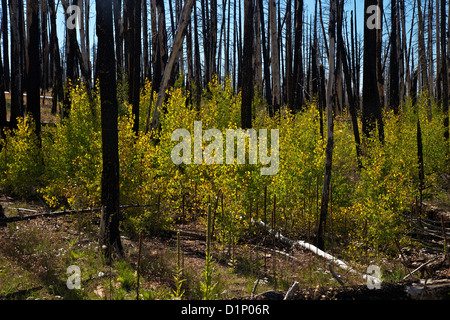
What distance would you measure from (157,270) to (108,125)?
1986 millimetres

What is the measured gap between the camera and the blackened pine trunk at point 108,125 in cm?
445

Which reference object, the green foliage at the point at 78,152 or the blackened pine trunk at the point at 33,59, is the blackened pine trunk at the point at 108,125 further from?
the blackened pine trunk at the point at 33,59

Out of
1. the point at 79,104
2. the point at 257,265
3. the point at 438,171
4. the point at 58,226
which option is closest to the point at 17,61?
the point at 79,104

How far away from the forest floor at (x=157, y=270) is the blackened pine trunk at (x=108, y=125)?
375 mm

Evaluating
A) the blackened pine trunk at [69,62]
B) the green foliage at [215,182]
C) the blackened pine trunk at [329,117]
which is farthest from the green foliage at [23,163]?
the blackened pine trunk at [329,117]

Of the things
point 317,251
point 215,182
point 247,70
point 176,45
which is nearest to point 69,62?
point 176,45

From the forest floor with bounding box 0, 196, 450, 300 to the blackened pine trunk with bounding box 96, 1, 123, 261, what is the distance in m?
0.38

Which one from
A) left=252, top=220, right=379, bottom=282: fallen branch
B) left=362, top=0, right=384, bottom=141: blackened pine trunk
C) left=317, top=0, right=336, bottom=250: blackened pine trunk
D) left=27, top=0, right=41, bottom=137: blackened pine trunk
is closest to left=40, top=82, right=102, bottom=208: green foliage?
left=252, top=220, right=379, bottom=282: fallen branch

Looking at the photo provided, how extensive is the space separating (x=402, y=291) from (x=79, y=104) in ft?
20.4

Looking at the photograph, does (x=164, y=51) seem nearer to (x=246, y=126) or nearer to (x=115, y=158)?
(x=246, y=126)

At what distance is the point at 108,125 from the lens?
14.8 feet

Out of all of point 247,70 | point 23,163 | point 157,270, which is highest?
point 247,70

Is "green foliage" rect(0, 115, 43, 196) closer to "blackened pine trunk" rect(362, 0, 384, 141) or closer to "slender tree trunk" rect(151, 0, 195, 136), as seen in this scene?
"slender tree trunk" rect(151, 0, 195, 136)

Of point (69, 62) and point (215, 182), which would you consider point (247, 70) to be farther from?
point (69, 62)
